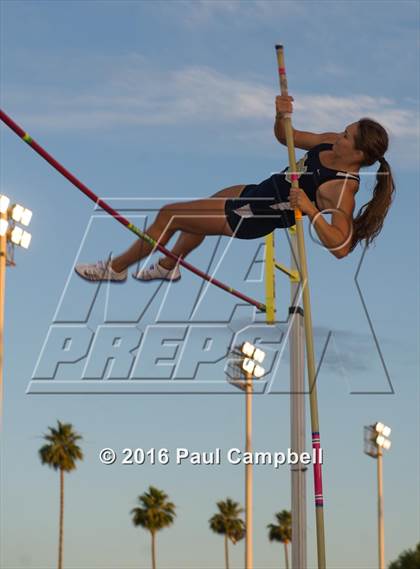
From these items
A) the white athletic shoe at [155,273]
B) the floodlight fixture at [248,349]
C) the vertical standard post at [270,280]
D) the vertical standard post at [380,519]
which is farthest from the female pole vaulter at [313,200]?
the vertical standard post at [380,519]

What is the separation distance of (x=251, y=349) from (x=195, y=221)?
19.7m

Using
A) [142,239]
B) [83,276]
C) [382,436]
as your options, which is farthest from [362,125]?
[382,436]

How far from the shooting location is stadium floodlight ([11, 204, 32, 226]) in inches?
754

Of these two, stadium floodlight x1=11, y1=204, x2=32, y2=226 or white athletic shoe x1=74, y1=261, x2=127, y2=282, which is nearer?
white athletic shoe x1=74, y1=261, x2=127, y2=282

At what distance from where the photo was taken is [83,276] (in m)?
9.38

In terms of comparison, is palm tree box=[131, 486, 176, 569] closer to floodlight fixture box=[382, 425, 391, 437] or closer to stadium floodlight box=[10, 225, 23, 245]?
floodlight fixture box=[382, 425, 391, 437]

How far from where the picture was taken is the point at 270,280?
Answer: 1146 centimetres

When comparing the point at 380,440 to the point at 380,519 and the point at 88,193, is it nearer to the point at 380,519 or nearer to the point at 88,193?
the point at 380,519

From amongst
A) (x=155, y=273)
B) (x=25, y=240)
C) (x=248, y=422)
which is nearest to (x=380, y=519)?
(x=248, y=422)

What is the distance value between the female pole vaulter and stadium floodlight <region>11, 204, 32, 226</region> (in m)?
10.5

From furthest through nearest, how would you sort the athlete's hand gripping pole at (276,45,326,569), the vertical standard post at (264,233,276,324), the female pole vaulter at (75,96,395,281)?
the vertical standard post at (264,233,276,324) → the athlete's hand gripping pole at (276,45,326,569) → the female pole vaulter at (75,96,395,281)

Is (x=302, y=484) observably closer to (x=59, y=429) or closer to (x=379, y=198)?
(x=379, y=198)

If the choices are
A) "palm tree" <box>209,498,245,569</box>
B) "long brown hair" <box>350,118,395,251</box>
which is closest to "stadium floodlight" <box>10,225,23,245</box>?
"long brown hair" <box>350,118,395,251</box>

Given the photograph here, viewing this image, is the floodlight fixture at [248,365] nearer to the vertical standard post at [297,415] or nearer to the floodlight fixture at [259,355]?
the floodlight fixture at [259,355]
